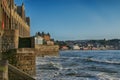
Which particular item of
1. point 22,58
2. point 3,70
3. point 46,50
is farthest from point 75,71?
point 46,50

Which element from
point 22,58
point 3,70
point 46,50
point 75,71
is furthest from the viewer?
point 46,50

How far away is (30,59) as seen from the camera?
21094mm

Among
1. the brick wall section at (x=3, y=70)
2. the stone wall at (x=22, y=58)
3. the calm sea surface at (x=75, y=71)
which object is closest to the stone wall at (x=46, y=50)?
the calm sea surface at (x=75, y=71)

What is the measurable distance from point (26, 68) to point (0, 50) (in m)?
2.30

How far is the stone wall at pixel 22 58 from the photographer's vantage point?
20.6 m

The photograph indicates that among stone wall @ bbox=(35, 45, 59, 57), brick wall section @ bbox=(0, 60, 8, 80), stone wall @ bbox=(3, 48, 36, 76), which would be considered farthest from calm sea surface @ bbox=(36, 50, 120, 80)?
stone wall @ bbox=(35, 45, 59, 57)

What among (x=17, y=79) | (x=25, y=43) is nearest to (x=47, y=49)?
(x=25, y=43)

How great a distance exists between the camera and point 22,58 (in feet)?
68.2

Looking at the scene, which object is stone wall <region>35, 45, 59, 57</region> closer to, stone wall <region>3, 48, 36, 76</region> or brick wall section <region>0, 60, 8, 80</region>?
stone wall <region>3, 48, 36, 76</region>

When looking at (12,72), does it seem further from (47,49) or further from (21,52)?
(47,49)

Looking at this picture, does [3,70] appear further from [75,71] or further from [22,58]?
[75,71]

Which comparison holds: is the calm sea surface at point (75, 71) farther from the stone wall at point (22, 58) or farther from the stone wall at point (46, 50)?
the stone wall at point (46, 50)

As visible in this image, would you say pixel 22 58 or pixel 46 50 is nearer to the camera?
pixel 22 58

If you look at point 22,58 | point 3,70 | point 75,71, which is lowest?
point 75,71
